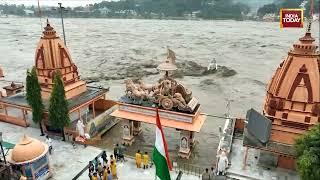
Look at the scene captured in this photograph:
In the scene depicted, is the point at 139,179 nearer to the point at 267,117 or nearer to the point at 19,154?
the point at 19,154

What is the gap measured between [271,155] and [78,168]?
11076 mm

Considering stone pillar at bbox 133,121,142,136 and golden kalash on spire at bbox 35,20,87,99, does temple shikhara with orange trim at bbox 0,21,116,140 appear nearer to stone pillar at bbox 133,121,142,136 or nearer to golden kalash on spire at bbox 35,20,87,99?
golden kalash on spire at bbox 35,20,87,99

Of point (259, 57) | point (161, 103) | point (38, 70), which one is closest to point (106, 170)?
point (161, 103)

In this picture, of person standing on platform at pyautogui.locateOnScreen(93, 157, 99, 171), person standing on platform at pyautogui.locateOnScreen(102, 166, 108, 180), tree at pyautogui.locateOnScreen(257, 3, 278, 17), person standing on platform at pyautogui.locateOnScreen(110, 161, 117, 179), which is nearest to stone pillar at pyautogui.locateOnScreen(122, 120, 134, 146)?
person standing on platform at pyautogui.locateOnScreen(93, 157, 99, 171)

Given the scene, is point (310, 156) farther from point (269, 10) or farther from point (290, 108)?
point (269, 10)

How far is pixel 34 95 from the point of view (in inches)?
832

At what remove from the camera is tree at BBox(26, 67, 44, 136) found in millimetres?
20812

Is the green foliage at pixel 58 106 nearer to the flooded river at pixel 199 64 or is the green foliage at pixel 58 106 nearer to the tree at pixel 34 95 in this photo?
the tree at pixel 34 95

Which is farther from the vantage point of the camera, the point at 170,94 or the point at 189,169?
the point at 170,94

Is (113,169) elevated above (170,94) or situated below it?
below

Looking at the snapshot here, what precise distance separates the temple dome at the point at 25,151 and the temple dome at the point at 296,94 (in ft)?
41.3

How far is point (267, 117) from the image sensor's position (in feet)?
56.8

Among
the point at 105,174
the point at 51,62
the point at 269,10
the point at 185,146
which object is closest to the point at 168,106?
the point at 185,146

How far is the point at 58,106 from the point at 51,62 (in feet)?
16.4
